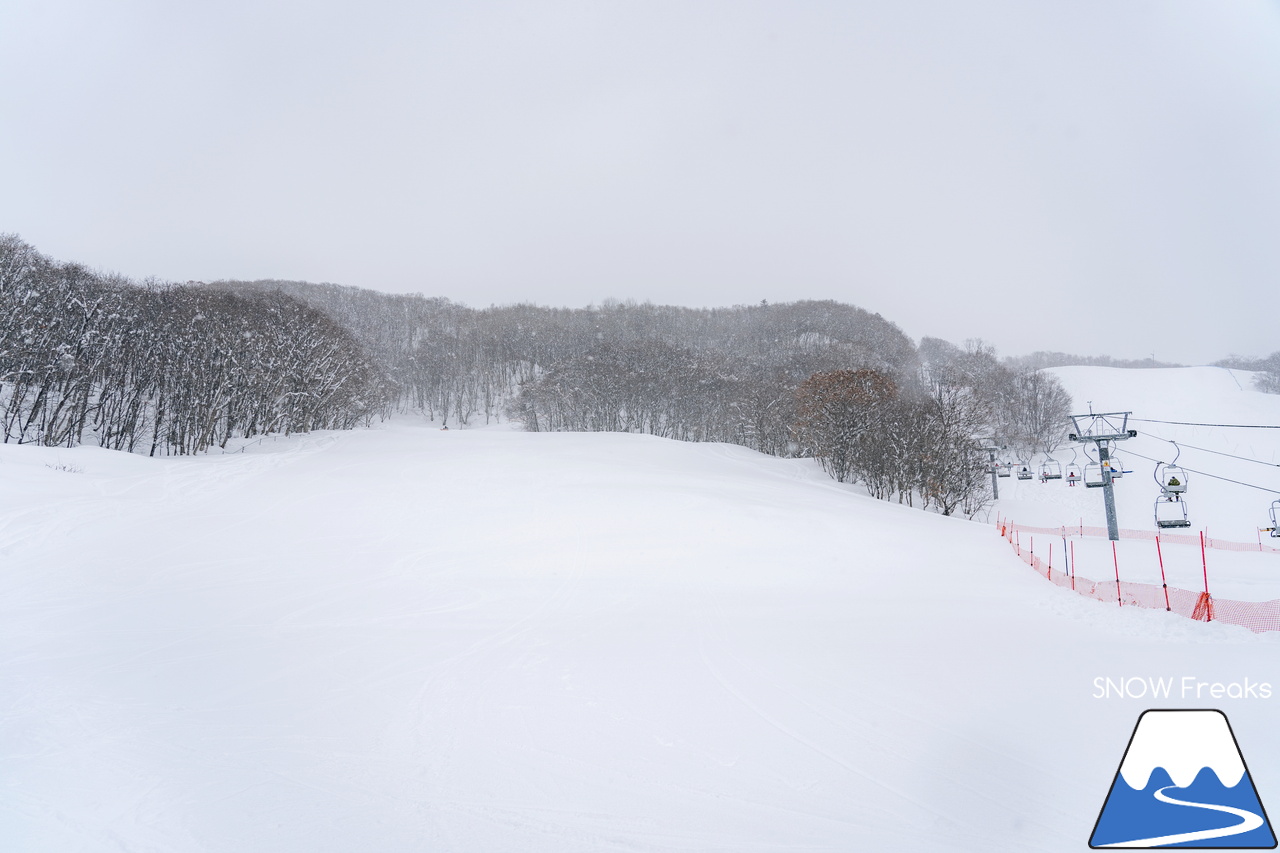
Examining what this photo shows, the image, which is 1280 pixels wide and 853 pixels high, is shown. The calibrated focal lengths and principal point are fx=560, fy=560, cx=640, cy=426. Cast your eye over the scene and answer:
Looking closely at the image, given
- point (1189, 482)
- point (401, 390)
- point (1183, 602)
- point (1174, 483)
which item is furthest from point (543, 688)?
point (401, 390)

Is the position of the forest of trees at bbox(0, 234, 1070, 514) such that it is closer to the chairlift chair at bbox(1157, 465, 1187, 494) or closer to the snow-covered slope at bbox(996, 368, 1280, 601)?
the snow-covered slope at bbox(996, 368, 1280, 601)

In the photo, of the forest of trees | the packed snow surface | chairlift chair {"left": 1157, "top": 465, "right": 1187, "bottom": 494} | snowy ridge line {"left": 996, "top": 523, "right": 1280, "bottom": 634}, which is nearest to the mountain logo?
the packed snow surface

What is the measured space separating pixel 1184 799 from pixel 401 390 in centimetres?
9225

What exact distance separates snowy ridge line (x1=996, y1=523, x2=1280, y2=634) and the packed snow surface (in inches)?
25.9

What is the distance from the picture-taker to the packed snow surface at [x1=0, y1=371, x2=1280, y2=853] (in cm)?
467

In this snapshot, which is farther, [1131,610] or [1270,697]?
[1131,610]

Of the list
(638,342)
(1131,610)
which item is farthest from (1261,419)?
(1131,610)

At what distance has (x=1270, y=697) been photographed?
21.5 ft

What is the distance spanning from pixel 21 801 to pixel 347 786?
266cm

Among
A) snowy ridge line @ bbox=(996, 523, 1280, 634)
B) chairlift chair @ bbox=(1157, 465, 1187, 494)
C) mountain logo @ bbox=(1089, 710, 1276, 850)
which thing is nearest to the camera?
mountain logo @ bbox=(1089, 710, 1276, 850)

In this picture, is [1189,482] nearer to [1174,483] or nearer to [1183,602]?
[1174,483]

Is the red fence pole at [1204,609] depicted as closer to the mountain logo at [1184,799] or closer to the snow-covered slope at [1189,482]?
the snow-covered slope at [1189,482]

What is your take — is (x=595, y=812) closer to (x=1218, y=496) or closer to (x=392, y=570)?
(x=392, y=570)

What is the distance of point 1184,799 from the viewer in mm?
4453
